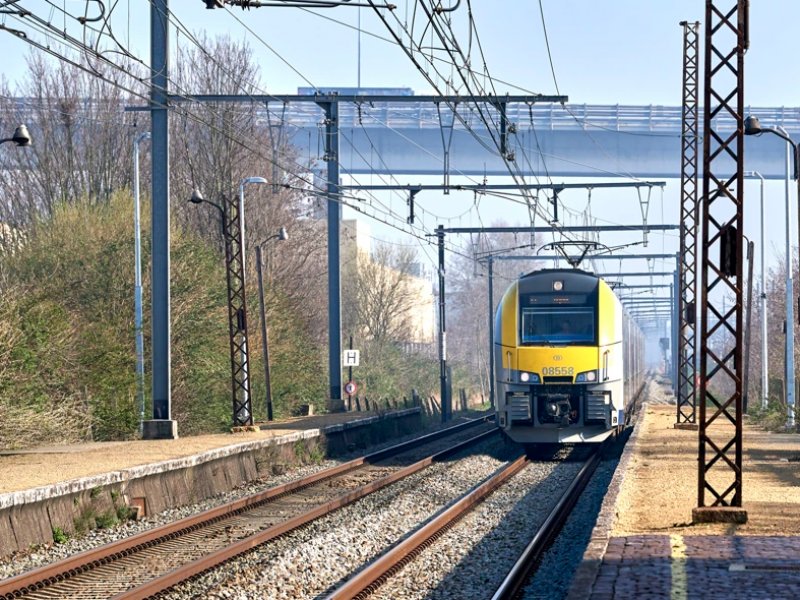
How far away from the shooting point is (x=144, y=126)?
49.0 meters

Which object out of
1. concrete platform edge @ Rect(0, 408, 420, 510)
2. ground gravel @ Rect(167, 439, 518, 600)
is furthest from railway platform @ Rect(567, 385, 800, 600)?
concrete platform edge @ Rect(0, 408, 420, 510)

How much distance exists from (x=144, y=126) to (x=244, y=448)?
27.8m

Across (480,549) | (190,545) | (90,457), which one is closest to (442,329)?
(90,457)

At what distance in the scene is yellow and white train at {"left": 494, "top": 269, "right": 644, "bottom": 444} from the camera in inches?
1002

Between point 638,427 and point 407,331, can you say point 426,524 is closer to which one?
point 638,427

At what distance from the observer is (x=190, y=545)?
15.0 m

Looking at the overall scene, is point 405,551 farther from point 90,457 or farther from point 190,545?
point 90,457

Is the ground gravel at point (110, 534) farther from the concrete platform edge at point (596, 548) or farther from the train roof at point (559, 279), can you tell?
the train roof at point (559, 279)

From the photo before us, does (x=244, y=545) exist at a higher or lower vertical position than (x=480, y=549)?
higher

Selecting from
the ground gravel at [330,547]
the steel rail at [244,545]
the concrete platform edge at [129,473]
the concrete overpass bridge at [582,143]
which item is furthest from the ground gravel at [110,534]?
the concrete overpass bridge at [582,143]

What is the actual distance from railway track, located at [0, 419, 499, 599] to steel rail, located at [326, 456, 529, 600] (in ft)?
5.39

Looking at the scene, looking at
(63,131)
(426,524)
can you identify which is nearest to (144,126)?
(63,131)

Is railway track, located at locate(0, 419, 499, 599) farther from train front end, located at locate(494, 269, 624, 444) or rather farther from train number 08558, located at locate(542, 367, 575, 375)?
train number 08558, located at locate(542, 367, 575, 375)

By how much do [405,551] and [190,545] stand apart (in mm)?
2653
